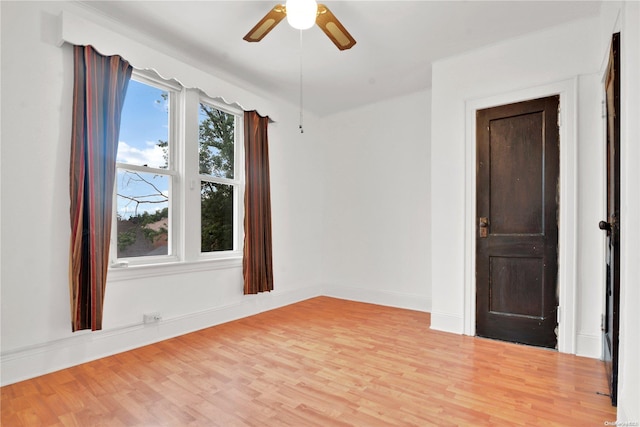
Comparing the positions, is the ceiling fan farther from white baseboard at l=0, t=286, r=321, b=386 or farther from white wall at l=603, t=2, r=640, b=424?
white baseboard at l=0, t=286, r=321, b=386

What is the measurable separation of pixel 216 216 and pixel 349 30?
234cm

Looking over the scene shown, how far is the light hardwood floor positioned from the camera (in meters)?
1.75

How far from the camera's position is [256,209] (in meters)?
3.81

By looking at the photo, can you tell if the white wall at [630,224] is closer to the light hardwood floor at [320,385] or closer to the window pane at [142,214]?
the light hardwood floor at [320,385]

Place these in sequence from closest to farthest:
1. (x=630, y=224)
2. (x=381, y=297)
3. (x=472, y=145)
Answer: (x=630, y=224)
(x=472, y=145)
(x=381, y=297)

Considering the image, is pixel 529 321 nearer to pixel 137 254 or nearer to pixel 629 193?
pixel 629 193

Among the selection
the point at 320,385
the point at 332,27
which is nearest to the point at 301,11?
the point at 332,27

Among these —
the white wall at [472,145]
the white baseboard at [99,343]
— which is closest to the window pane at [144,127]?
the white baseboard at [99,343]

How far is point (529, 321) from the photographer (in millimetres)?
2807

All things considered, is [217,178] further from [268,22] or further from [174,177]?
[268,22]

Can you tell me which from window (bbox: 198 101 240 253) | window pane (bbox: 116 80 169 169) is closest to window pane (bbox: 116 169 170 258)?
window pane (bbox: 116 80 169 169)

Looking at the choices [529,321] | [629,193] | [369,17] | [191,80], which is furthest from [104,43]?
[529,321]

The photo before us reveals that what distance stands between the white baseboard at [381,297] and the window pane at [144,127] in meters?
2.95

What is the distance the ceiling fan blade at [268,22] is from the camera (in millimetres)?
2172
